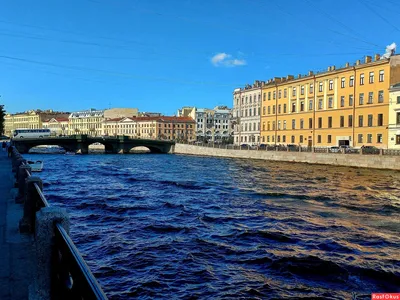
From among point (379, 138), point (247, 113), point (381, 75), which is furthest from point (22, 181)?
point (247, 113)

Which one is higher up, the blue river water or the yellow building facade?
the yellow building facade

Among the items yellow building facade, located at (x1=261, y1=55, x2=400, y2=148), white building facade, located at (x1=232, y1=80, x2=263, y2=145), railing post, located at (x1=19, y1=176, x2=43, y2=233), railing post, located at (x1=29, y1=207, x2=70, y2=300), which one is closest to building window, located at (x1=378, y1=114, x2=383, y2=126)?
yellow building facade, located at (x1=261, y1=55, x2=400, y2=148)

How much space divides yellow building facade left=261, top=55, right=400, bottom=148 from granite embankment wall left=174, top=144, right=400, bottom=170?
7846mm

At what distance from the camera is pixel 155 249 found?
10742mm

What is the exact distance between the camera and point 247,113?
82938 mm

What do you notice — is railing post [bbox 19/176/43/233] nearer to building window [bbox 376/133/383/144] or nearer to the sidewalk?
the sidewalk

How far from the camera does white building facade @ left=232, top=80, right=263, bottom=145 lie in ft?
259

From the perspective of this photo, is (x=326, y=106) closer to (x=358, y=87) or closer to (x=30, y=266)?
(x=358, y=87)

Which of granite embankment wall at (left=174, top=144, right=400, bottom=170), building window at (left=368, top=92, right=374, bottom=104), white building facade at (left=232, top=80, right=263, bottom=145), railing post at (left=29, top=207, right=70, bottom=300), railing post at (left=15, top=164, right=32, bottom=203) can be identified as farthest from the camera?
white building facade at (left=232, top=80, right=263, bottom=145)

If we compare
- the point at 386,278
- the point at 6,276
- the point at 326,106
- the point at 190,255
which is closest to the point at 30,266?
the point at 6,276

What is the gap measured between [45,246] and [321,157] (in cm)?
4828

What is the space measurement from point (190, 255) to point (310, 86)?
192 feet

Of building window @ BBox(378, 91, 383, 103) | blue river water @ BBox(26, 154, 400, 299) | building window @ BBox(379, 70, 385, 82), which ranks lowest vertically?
blue river water @ BBox(26, 154, 400, 299)

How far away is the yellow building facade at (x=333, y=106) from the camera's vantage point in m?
51.0
